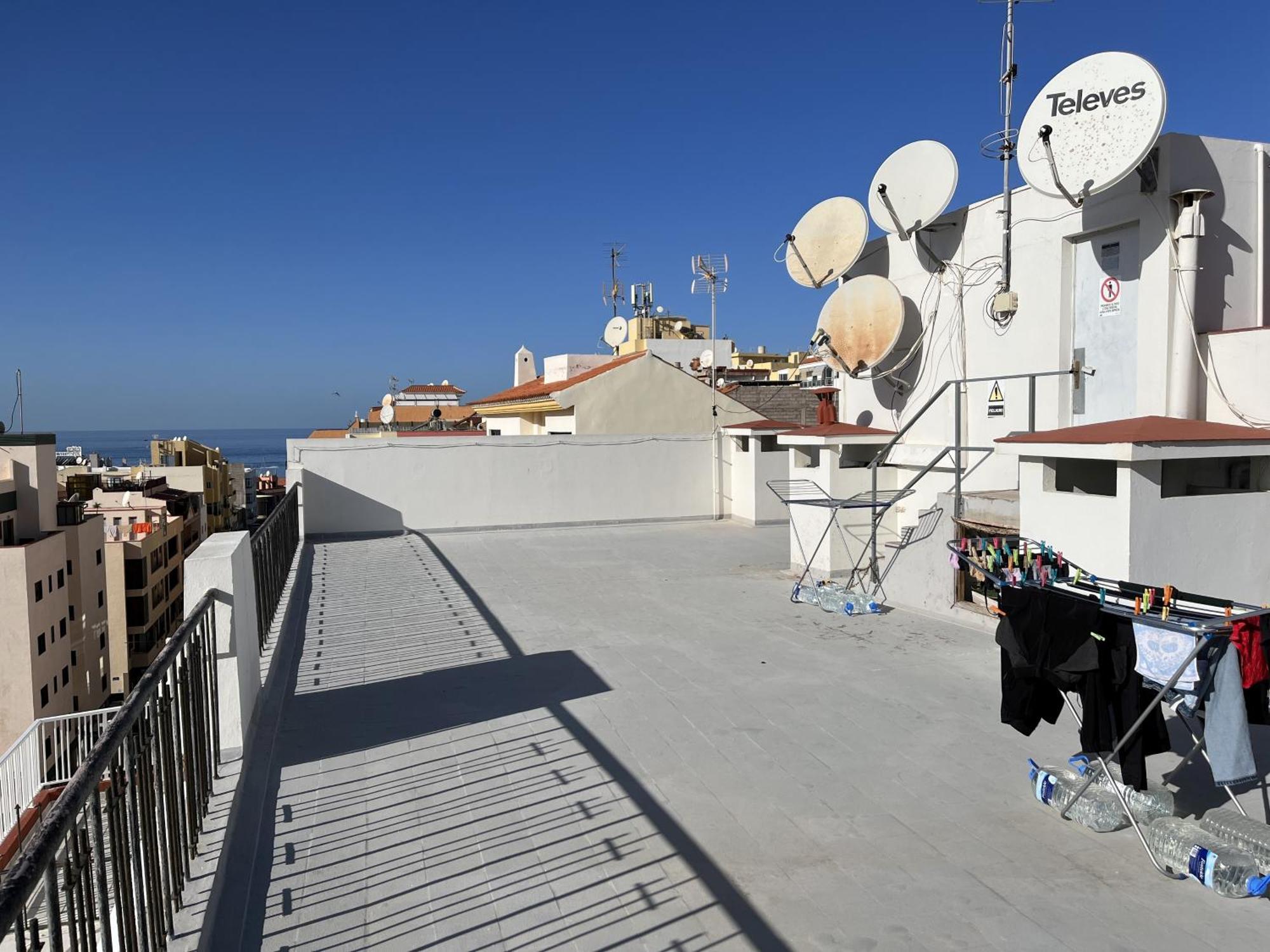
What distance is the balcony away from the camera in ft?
10.1

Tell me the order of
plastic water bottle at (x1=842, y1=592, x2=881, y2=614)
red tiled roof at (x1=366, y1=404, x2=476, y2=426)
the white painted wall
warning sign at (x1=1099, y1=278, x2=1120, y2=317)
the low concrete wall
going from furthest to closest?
red tiled roof at (x1=366, y1=404, x2=476, y2=426), the low concrete wall, plastic water bottle at (x1=842, y1=592, x2=881, y2=614), warning sign at (x1=1099, y1=278, x2=1120, y2=317), the white painted wall

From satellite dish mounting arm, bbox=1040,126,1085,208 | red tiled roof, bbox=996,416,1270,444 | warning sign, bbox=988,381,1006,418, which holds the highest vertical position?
satellite dish mounting arm, bbox=1040,126,1085,208

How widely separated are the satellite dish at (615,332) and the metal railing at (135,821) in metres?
26.1

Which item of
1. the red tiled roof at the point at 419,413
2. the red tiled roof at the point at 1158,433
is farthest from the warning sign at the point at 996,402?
the red tiled roof at the point at 419,413

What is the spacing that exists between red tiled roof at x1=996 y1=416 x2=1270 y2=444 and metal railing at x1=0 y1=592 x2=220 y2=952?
548 centimetres

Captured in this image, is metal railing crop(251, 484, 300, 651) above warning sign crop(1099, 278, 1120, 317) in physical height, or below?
below

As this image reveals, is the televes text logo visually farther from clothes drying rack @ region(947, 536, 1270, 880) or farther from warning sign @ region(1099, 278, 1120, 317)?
clothes drying rack @ region(947, 536, 1270, 880)

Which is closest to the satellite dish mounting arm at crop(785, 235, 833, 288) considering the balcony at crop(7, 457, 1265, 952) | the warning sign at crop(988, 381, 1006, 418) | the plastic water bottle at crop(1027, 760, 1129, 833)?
the warning sign at crop(988, 381, 1006, 418)

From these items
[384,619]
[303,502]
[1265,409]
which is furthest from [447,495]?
[1265,409]

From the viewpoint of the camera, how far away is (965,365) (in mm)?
9945

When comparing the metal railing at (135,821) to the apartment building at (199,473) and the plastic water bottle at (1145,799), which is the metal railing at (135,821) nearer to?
the plastic water bottle at (1145,799)

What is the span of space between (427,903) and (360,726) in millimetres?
2152

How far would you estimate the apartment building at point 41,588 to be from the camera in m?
28.4

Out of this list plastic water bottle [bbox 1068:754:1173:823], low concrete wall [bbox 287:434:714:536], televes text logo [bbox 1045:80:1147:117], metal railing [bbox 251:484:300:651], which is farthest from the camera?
low concrete wall [bbox 287:434:714:536]
